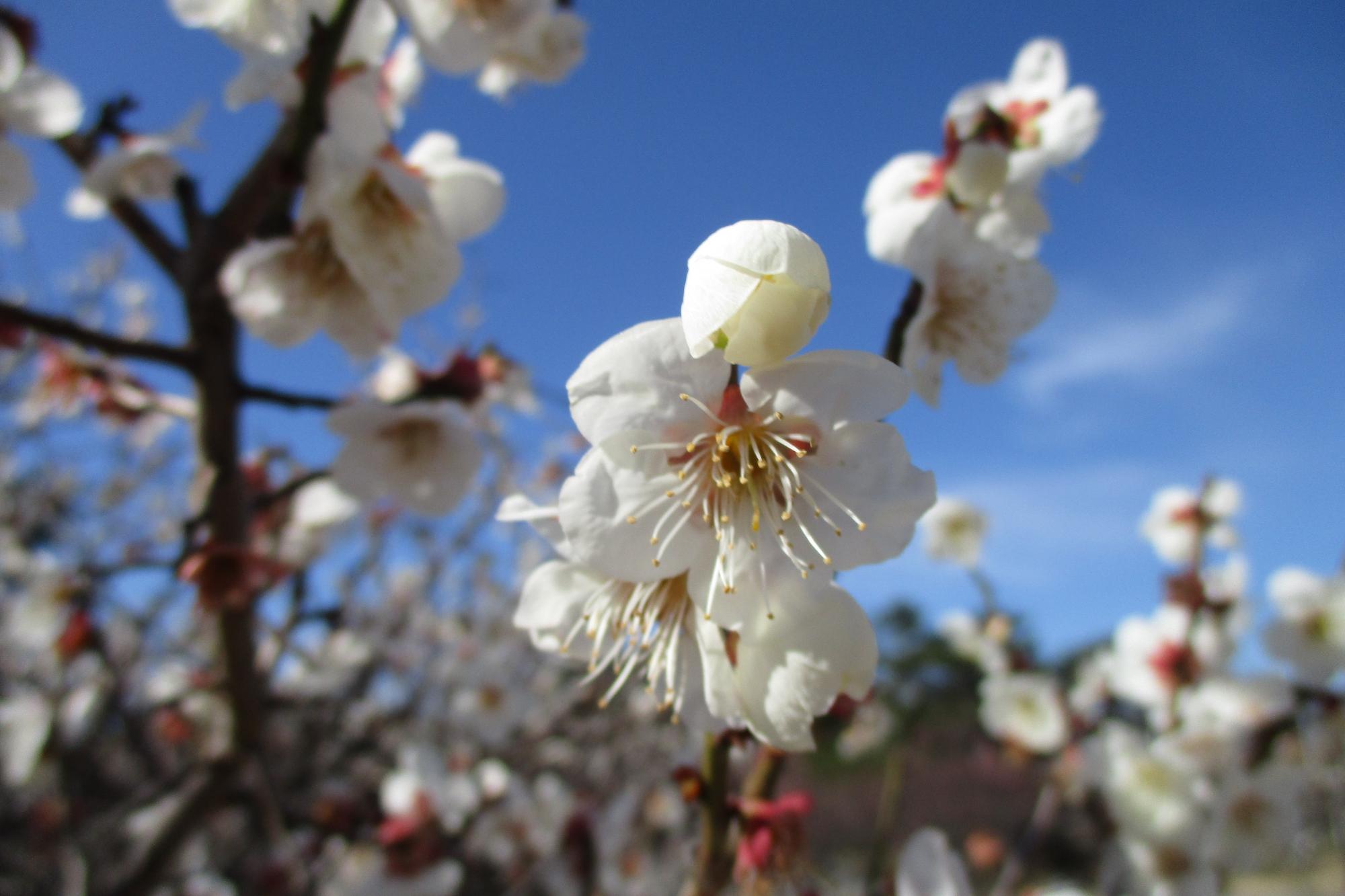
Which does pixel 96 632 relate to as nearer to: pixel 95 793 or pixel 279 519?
pixel 279 519

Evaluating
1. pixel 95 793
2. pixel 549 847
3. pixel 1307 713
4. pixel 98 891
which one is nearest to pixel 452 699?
pixel 549 847

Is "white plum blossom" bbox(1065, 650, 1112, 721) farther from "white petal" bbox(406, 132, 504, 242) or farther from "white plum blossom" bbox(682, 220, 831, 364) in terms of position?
"white plum blossom" bbox(682, 220, 831, 364)

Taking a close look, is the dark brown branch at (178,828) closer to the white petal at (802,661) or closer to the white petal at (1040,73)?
the white petal at (802,661)

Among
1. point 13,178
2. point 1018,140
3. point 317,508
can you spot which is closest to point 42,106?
point 13,178

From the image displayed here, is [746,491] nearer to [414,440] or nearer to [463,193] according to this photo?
[463,193]

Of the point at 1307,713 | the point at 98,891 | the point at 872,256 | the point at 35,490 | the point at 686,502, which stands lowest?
the point at 98,891
